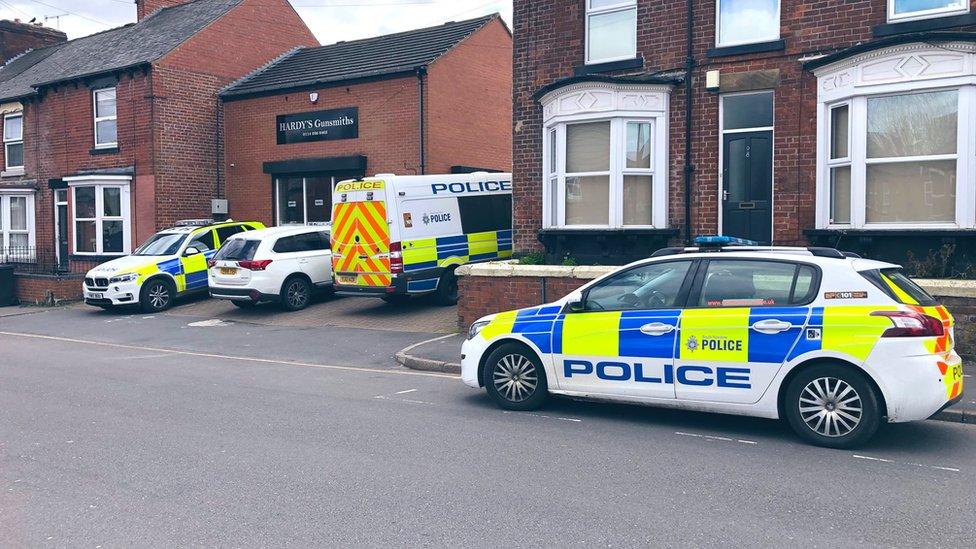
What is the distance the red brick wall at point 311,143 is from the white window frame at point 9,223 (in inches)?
278

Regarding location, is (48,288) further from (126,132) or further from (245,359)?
(245,359)

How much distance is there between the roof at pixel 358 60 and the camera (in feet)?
66.7

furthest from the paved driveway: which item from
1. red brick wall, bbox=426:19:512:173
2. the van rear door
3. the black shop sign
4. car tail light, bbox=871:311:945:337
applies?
car tail light, bbox=871:311:945:337

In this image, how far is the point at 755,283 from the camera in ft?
23.2

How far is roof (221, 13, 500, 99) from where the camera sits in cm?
2034

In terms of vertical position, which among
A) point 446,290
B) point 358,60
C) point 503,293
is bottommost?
point 446,290

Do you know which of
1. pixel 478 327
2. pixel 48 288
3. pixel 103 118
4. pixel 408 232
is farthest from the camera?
pixel 103 118

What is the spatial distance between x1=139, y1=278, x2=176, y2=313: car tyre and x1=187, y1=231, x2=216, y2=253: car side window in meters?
1.05

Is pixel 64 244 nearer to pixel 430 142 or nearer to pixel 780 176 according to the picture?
Result: pixel 430 142

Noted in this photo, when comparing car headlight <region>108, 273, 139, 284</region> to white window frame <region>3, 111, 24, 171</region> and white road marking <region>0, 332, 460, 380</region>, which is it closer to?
white road marking <region>0, 332, 460, 380</region>

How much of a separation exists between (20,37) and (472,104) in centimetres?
2178

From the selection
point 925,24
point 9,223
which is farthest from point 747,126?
point 9,223

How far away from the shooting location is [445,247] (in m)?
16.2

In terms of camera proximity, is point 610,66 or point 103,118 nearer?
point 610,66
